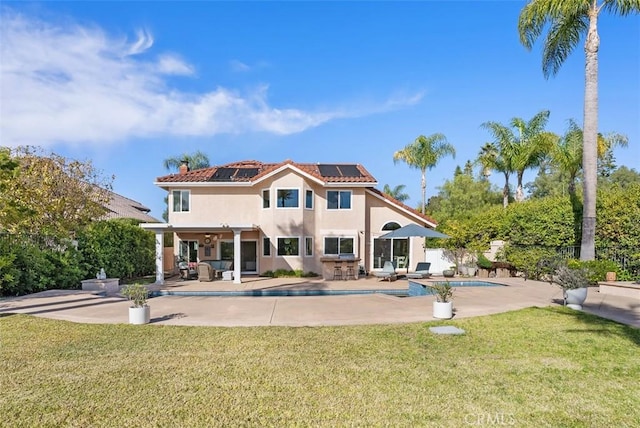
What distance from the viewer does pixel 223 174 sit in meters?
25.0

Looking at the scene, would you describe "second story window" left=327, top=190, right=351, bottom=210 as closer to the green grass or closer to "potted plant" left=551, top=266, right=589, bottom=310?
"potted plant" left=551, top=266, right=589, bottom=310

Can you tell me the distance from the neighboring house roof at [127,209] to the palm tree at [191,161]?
5.81m

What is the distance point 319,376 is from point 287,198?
59.1ft

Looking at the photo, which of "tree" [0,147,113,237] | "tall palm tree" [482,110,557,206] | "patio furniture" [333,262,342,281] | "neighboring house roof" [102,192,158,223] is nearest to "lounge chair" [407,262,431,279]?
"patio furniture" [333,262,342,281]

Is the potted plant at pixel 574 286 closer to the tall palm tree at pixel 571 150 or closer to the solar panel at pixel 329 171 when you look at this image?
the solar panel at pixel 329 171

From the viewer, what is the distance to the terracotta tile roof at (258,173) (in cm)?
2345

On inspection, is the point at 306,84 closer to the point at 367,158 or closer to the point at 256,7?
the point at 256,7

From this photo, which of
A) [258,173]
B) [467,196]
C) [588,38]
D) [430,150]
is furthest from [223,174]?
[467,196]

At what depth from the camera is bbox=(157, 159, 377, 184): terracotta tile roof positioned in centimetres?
2345

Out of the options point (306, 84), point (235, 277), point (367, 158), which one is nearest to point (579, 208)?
point (367, 158)

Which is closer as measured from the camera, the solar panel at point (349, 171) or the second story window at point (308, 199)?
the second story window at point (308, 199)

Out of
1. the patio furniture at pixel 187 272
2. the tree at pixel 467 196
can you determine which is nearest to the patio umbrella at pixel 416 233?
the patio furniture at pixel 187 272

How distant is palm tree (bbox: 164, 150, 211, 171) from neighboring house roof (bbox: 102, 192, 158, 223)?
5808 millimetres

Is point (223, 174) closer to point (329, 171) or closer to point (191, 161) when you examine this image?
point (329, 171)
